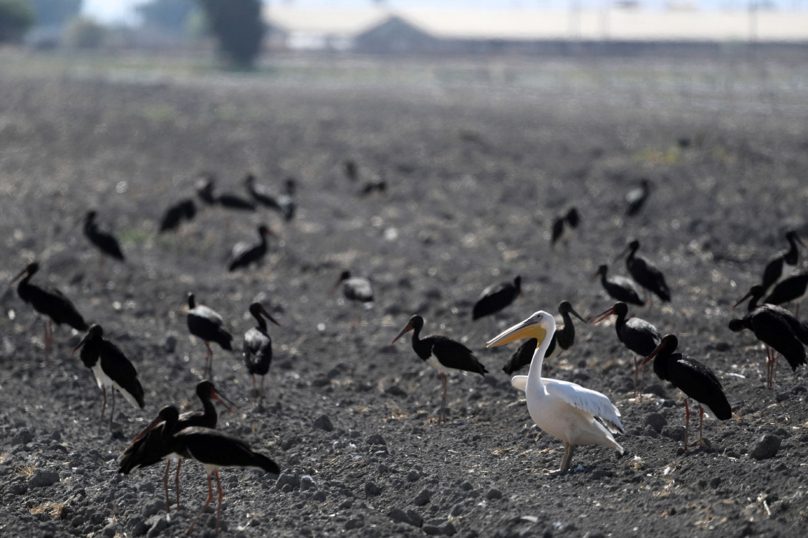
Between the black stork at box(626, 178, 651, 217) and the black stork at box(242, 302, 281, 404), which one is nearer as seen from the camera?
the black stork at box(242, 302, 281, 404)

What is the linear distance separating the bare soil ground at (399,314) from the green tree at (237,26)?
4276 cm

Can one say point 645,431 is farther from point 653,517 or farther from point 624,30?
point 624,30

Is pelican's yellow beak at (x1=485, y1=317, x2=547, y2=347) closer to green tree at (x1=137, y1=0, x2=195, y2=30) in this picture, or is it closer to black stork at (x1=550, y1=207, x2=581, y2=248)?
black stork at (x1=550, y1=207, x2=581, y2=248)

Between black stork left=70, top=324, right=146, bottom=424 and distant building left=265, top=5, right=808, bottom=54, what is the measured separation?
284 ft

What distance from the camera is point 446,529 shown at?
263 inches

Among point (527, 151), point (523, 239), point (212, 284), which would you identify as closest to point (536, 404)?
point (212, 284)

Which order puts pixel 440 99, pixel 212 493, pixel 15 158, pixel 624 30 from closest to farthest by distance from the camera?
pixel 212 493, pixel 15 158, pixel 440 99, pixel 624 30

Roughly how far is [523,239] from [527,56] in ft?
248

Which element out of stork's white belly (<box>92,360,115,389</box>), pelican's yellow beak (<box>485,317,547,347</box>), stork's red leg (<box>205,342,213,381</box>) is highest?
pelican's yellow beak (<box>485,317,547,347</box>)

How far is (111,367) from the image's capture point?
28.8 feet

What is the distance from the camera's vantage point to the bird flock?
697 centimetres

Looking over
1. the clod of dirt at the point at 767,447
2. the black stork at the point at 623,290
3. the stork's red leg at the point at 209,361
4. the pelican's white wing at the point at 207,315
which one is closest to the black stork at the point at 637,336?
the clod of dirt at the point at 767,447

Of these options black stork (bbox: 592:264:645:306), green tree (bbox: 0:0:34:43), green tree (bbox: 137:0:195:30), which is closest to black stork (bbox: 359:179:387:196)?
black stork (bbox: 592:264:645:306)

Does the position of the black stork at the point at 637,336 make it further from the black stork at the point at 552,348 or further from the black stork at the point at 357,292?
the black stork at the point at 357,292
